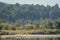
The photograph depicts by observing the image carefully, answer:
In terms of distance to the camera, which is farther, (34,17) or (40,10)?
(40,10)

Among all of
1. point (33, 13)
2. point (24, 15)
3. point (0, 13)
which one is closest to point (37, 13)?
point (33, 13)

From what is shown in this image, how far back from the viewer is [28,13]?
406ft

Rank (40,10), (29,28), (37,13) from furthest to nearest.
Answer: (40,10), (37,13), (29,28)

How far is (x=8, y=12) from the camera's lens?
11856 centimetres

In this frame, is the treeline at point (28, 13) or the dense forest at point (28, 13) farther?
the treeline at point (28, 13)

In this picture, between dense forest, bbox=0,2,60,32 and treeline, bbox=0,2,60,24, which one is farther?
treeline, bbox=0,2,60,24

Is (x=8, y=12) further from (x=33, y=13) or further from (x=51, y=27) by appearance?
(x=51, y=27)

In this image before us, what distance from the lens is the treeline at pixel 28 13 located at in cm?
11250

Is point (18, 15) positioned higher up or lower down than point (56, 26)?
higher up

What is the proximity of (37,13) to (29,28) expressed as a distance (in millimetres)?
70844

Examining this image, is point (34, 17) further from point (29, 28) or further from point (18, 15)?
point (29, 28)

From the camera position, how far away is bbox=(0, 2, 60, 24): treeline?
112 metres

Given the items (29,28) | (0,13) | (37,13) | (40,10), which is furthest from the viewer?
(40,10)

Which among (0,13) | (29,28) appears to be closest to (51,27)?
(29,28)
